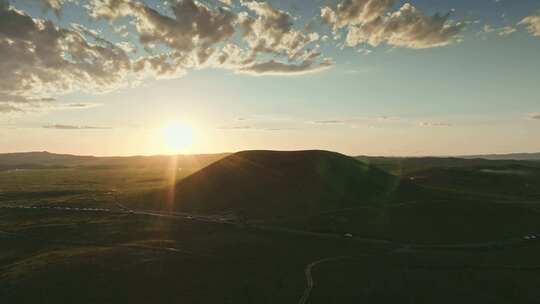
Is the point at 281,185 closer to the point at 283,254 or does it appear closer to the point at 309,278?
the point at 283,254

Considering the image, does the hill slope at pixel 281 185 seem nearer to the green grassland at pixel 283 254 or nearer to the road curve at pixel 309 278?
the green grassland at pixel 283 254

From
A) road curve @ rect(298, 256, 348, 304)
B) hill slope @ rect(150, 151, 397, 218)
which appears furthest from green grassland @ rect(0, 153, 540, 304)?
hill slope @ rect(150, 151, 397, 218)

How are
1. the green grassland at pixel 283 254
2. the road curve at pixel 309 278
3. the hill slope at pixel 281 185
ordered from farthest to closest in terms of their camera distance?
1. the hill slope at pixel 281 185
2. the green grassland at pixel 283 254
3. the road curve at pixel 309 278

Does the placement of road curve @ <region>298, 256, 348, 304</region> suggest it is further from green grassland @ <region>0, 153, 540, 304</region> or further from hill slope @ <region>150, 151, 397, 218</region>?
hill slope @ <region>150, 151, 397, 218</region>

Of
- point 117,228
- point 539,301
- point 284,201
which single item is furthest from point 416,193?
point 117,228

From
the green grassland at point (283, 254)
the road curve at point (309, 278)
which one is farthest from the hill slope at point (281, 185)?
the road curve at point (309, 278)

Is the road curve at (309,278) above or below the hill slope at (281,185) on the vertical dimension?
below
